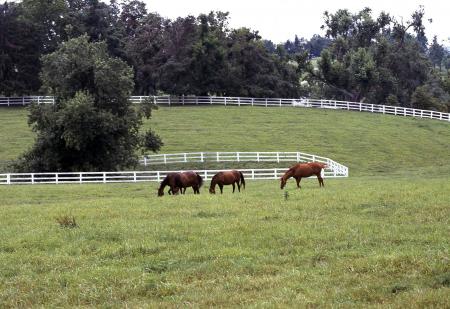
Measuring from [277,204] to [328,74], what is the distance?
70.3m

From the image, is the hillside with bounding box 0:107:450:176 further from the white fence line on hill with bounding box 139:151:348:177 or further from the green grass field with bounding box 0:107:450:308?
the green grass field with bounding box 0:107:450:308

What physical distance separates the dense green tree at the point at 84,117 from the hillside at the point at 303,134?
1097 cm

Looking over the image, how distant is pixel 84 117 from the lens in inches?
1460

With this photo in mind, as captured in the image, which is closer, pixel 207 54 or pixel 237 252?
pixel 237 252

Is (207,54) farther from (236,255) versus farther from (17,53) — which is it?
(236,255)

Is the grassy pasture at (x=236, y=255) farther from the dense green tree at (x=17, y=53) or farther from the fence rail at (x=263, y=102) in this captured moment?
the dense green tree at (x=17, y=53)

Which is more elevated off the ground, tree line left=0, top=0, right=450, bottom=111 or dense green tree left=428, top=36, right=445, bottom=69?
dense green tree left=428, top=36, right=445, bottom=69

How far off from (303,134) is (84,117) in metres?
26.3

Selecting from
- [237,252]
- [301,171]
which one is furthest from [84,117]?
[237,252]

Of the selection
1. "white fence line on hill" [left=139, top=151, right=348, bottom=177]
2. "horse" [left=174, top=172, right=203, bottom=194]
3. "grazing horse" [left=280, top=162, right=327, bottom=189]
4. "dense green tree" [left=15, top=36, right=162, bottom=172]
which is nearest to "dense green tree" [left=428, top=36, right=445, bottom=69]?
"white fence line on hill" [left=139, top=151, right=348, bottom=177]

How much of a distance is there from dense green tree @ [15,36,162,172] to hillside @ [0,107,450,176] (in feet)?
36.0

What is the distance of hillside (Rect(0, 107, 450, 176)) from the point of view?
50.1 metres

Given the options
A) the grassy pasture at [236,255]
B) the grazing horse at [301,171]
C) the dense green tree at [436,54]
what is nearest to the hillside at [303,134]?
the grazing horse at [301,171]

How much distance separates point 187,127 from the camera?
202 feet
